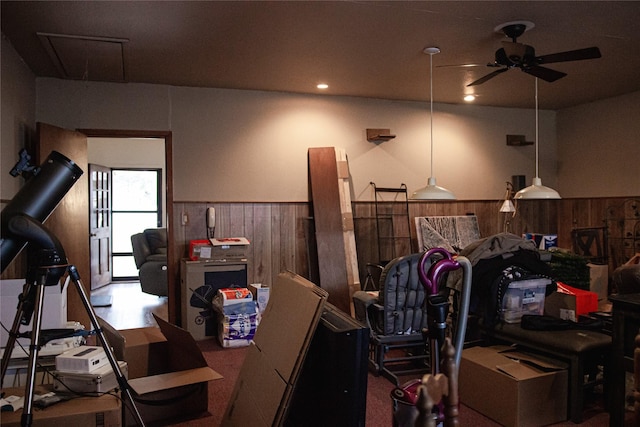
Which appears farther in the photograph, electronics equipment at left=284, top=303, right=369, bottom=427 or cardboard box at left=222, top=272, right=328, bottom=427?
cardboard box at left=222, top=272, right=328, bottom=427

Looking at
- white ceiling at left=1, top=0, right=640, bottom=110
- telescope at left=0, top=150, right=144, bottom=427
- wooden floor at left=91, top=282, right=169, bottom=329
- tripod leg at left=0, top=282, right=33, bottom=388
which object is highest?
white ceiling at left=1, top=0, right=640, bottom=110

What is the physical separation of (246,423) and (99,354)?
2.61ft

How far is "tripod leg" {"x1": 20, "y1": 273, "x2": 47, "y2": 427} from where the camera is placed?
1.83 m

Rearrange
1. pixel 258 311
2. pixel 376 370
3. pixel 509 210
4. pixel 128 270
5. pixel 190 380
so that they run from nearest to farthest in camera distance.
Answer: pixel 190 380, pixel 376 370, pixel 258 311, pixel 509 210, pixel 128 270

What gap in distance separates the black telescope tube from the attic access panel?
1.74 m

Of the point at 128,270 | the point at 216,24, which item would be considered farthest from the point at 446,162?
the point at 128,270

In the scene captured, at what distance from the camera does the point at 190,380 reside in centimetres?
276

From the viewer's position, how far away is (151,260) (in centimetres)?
671

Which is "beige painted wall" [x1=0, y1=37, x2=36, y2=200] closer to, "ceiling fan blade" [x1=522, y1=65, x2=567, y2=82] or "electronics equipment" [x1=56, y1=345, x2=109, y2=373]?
"electronics equipment" [x1=56, y1=345, x2=109, y2=373]

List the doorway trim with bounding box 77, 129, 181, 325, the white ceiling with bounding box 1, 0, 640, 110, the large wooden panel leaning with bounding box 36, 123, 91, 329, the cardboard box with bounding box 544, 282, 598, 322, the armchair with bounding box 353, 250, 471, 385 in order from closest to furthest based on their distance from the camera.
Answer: the white ceiling with bounding box 1, 0, 640, 110 < the armchair with bounding box 353, 250, 471, 385 < the cardboard box with bounding box 544, 282, 598, 322 < the large wooden panel leaning with bounding box 36, 123, 91, 329 < the doorway trim with bounding box 77, 129, 181, 325

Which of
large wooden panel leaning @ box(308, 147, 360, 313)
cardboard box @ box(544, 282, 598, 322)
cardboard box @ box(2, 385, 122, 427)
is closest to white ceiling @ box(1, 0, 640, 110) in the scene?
large wooden panel leaning @ box(308, 147, 360, 313)

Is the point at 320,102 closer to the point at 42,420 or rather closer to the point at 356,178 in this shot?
the point at 356,178

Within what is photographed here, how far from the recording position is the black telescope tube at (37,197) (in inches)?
80.4

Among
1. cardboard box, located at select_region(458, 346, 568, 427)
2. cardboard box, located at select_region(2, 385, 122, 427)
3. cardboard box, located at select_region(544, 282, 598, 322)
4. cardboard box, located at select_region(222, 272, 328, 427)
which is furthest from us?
cardboard box, located at select_region(544, 282, 598, 322)
